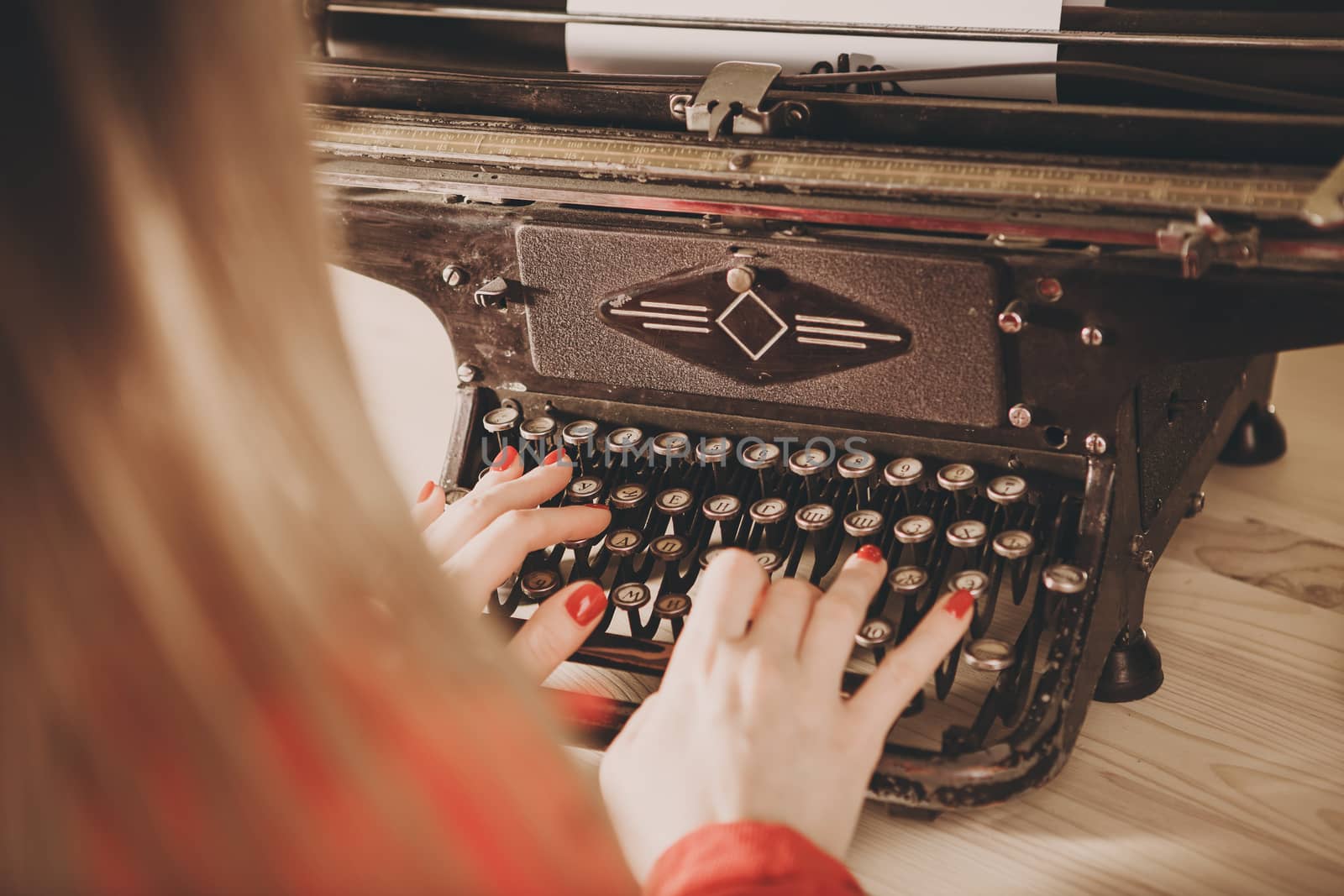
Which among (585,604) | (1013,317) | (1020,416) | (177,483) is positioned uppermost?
(177,483)

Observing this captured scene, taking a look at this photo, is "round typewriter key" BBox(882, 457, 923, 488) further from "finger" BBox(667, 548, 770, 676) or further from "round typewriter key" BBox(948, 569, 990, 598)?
"finger" BBox(667, 548, 770, 676)

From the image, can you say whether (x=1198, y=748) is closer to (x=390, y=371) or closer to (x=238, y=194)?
(x=238, y=194)

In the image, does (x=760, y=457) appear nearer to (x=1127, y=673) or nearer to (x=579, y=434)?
(x=579, y=434)

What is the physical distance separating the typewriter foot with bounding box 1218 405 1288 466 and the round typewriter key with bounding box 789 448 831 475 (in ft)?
1.95

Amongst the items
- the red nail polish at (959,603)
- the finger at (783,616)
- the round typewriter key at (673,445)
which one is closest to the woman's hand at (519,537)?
the round typewriter key at (673,445)

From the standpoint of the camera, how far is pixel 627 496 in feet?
3.96

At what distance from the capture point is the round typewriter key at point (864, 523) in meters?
1.10

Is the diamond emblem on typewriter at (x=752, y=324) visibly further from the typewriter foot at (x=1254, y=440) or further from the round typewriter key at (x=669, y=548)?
the typewriter foot at (x=1254, y=440)

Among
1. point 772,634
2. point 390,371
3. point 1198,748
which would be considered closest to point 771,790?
point 772,634

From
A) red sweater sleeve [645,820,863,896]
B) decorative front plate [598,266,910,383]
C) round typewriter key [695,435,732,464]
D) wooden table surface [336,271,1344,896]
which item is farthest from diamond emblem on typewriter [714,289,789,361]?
red sweater sleeve [645,820,863,896]

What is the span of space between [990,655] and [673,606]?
306 millimetres

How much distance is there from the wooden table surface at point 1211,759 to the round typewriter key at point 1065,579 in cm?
14

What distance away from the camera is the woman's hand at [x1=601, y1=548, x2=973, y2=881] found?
752 millimetres

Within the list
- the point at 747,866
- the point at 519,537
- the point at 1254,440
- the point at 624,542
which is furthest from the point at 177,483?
the point at 1254,440
